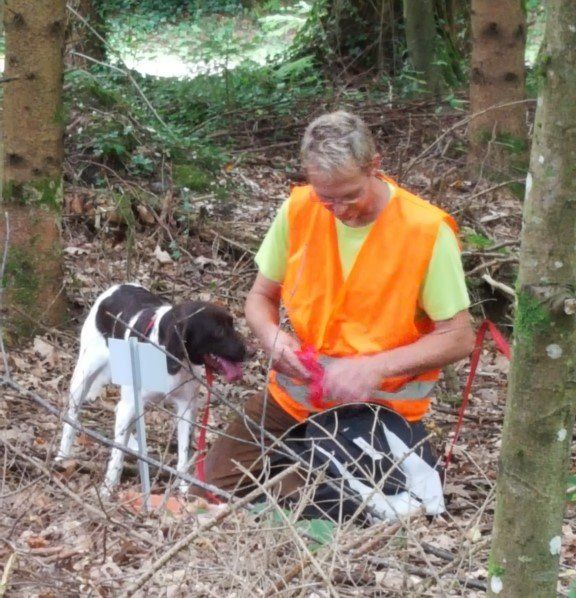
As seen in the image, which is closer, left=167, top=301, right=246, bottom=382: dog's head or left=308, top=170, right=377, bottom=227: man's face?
left=308, top=170, right=377, bottom=227: man's face

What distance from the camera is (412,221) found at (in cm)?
470

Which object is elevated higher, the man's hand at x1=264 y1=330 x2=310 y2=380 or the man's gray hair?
the man's gray hair

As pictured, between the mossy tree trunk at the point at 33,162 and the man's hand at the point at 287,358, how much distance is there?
244 centimetres

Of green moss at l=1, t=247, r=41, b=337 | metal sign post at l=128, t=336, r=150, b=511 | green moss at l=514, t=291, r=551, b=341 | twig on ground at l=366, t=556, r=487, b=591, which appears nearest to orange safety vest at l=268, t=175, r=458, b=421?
metal sign post at l=128, t=336, r=150, b=511

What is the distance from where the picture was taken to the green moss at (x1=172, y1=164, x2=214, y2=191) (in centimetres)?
945

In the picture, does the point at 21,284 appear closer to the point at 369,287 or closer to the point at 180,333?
the point at 180,333

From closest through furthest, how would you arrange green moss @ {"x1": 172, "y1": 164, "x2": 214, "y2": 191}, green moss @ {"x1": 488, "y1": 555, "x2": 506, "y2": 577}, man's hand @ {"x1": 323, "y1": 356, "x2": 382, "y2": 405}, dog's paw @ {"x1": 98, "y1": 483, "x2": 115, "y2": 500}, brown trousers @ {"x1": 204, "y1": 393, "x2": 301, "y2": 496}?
green moss @ {"x1": 488, "y1": 555, "x2": 506, "y2": 577}, dog's paw @ {"x1": 98, "y1": 483, "x2": 115, "y2": 500}, man's hand @ {"x1": 323, "y1": 356, "x2": 382, "y2": 405}, brown trousers @ {"x1": 204, "y1": 393, "x2": 301, "y2": 496}, green moss @ {"x1": 172, "y1": 164, "x2": 214, "y2": 191}

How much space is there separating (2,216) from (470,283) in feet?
10.6

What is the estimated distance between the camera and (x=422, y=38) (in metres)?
14.2

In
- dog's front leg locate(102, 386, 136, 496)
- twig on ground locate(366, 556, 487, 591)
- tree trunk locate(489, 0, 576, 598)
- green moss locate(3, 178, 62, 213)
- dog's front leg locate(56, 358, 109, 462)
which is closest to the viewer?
tree trunk locate(489, 0, 576, 598)

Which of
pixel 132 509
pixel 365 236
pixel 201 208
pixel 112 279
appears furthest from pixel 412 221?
pixel 201 208

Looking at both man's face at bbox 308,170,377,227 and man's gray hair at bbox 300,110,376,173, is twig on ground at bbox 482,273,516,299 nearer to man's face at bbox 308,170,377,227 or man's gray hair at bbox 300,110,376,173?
man's face at bbox 308,170,377,227

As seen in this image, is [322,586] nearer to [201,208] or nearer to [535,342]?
[535,342]

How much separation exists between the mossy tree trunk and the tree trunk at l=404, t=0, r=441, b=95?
25.4 feet
